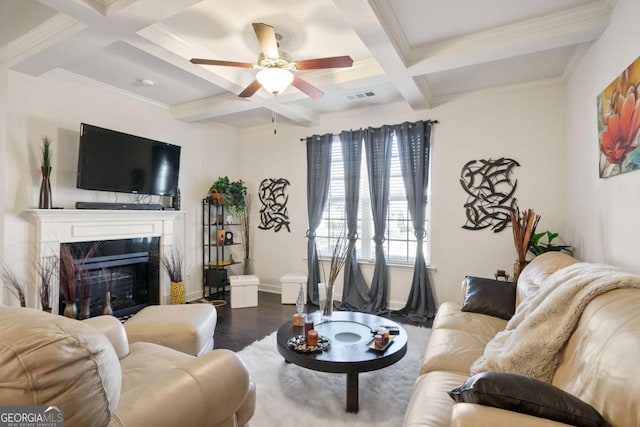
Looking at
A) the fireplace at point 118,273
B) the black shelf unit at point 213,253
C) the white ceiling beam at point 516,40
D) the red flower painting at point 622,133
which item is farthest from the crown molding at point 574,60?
the fireplace at point 118,273

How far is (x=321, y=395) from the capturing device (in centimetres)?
218

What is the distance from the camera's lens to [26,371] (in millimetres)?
728

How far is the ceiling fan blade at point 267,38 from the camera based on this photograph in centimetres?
212

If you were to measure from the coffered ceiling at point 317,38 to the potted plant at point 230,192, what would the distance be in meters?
1.59

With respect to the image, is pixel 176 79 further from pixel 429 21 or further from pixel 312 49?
pixel 429 21

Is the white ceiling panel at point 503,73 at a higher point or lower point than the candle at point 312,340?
higher

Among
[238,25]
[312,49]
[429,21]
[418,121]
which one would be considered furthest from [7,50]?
[418,121]

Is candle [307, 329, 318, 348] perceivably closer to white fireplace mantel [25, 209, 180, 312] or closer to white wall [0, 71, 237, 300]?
white fireplace mantel [25, 209, 180, 312]

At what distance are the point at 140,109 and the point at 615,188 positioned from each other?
479cm

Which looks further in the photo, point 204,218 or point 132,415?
point 204,218

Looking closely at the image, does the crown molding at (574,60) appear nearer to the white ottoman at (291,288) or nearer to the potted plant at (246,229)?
the white ottoman at (291,288)

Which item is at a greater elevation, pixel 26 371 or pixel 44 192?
pixel 44 192

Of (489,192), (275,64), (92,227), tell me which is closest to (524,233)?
(489,192)

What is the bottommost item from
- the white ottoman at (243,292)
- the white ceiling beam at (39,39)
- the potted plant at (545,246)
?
the white ottoman at (243,292)
